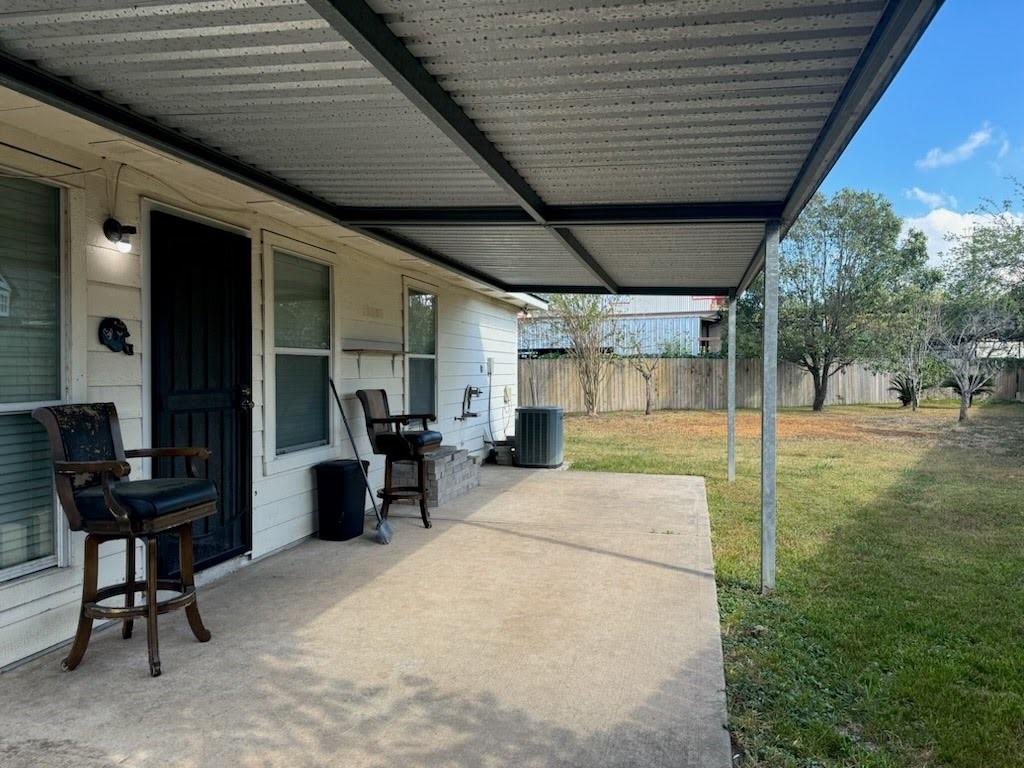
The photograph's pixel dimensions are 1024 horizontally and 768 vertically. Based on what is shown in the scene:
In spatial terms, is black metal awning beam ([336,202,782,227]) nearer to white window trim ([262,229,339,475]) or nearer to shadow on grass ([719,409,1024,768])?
white window trim ([262,229,339,475])

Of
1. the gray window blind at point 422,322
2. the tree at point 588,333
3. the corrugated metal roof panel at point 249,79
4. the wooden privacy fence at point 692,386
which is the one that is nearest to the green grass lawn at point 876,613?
the corrugated metal roof panel at point 249,79

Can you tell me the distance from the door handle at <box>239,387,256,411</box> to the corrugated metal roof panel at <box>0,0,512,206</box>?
1379 mm

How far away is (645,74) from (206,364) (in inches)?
112

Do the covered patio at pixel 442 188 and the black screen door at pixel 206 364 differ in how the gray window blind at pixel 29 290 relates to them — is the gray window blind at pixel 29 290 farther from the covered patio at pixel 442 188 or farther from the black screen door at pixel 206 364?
the black screen door at pixel 206 364

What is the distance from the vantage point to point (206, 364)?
391cm

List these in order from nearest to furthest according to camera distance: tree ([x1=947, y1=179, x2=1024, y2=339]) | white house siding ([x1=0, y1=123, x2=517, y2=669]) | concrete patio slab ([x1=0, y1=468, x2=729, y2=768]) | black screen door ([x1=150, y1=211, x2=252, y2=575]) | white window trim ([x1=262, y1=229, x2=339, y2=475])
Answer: concrete patio slab ([x1=0, y1=468, x2=729, y2=768]) → white house siding ([x1=0, y1=123, x2=517, y2=669]) → black screen door ([x1=150, y1=211, x2=252, y2=575]) → white window trim ([x1=262, y1=229, x2=339, y2=475]) → tree ([x1=947, y1=179, x2=1024, y2=339])

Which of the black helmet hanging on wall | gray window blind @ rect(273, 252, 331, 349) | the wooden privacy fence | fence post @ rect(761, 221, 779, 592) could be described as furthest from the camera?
the wooden privacy fence

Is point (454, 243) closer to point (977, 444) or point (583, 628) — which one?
point (583, 628)

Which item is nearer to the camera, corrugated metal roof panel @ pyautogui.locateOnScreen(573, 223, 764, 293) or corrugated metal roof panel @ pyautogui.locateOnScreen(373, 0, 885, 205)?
corrugated metal roof panel @ pyautogui.locateOnScreen(373, 0, 885, 205)

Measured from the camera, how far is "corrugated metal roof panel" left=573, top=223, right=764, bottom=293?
15.5ft

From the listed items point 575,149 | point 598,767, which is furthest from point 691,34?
point 598,767

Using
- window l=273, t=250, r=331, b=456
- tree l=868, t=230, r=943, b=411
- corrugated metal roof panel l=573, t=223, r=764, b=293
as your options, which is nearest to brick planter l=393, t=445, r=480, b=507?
window l=273, t=250, r=331, b=456

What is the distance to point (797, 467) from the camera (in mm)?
9023

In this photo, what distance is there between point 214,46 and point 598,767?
257 centimetres
